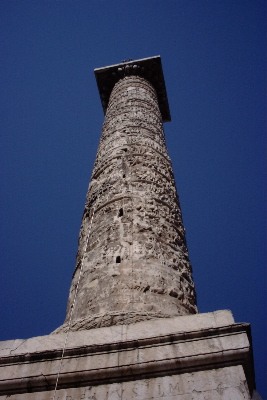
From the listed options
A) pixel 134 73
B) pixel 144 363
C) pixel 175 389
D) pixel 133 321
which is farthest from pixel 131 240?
pixel 134 73

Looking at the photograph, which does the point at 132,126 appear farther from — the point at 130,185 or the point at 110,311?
the point at 110,311

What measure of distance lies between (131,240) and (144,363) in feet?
4.80

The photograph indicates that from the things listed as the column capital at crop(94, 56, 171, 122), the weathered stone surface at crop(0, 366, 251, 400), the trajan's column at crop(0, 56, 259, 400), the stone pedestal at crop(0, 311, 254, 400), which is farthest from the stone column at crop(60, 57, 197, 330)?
the column capital at crop(94, 56, 171, 122)

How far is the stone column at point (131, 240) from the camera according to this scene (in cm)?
297

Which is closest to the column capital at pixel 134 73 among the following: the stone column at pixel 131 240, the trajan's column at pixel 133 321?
the stone column at pixel 131 240

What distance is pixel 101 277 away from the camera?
3.23m

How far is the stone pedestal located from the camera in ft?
6.78

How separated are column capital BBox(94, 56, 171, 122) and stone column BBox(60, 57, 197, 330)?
12.0 feet

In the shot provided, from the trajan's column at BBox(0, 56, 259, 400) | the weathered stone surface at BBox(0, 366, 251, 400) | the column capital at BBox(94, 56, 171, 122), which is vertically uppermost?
the column capital at BBox(94, 56, 171, 122)

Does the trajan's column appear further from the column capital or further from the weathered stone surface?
the column capital

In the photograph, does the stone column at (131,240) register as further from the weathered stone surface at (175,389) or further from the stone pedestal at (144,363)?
the weathered stone surface at (175,389)

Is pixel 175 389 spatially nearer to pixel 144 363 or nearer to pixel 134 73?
pixel 144 363

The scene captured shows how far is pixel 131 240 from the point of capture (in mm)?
3527

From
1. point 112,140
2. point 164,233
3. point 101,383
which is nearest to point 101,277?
point 164,233
